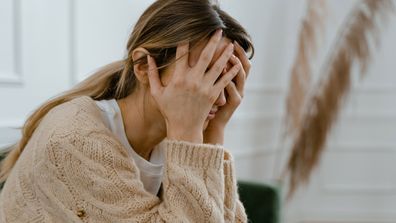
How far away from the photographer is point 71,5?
1700mm

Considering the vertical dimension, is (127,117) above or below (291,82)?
above

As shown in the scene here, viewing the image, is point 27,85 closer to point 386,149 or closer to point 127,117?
point 127,117

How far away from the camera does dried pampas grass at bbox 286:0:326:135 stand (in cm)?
265

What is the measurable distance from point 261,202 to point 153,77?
618mm

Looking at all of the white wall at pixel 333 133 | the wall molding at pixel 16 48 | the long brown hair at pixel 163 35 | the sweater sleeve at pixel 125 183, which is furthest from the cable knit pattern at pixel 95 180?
the white wall at pixel 333 133

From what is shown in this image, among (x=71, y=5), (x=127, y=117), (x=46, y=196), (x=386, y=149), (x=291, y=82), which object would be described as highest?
(x=71, y=5)

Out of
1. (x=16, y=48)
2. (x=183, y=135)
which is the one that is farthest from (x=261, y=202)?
(x=16, y=48)

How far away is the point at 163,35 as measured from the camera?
3.40 ft

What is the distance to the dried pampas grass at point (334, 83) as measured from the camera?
2545 millimetres

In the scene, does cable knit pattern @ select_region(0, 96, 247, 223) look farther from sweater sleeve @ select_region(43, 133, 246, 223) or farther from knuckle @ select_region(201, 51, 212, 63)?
knuckle @ select_region(201, 51, 212, 63)

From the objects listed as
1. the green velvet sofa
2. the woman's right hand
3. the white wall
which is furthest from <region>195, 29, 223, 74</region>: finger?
the white wall

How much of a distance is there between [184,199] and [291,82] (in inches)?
71.6

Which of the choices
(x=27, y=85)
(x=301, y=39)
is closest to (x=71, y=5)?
(x=27, y=85)

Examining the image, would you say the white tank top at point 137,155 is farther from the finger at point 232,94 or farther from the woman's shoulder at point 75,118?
the finger at point 232,94
